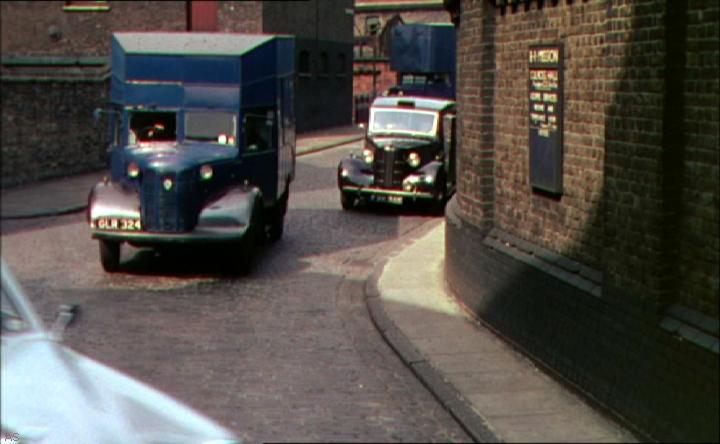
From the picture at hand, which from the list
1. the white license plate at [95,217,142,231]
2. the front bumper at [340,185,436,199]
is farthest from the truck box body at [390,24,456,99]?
the white license plate at [95,217,142,231]

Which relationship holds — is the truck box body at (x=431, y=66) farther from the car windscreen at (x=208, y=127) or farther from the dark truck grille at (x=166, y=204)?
the dark truck grille at (x=166, y=204)

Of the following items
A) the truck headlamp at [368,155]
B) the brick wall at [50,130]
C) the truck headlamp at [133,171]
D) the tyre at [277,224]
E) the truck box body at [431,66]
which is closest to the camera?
the truck headlamp at [133,171]

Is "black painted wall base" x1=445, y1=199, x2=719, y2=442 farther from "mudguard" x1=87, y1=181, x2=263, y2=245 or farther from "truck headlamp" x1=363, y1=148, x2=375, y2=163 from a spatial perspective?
"truck headlamp" x1=363, y1=148, x2=375, y2=163

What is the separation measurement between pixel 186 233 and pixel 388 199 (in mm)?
8966

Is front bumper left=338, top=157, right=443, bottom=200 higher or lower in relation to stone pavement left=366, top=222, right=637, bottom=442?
higher

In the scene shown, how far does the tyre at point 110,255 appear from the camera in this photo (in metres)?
16.0

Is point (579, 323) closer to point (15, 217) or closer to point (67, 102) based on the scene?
point (15, 217)

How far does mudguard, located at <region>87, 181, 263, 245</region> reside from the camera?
15461 mm

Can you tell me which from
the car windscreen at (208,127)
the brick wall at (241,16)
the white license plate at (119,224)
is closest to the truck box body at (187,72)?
the car windscreen at (208,127)

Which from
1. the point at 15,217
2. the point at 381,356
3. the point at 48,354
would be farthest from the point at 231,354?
the point at 15,217

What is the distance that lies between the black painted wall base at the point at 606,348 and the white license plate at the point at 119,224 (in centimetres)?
479

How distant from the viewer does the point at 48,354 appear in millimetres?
3771

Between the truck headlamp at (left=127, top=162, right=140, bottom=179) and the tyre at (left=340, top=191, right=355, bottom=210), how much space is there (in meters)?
7.32

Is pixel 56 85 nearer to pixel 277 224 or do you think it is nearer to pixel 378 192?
pixel 378 192
